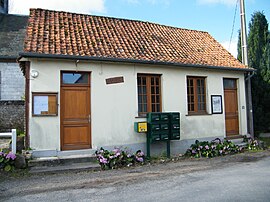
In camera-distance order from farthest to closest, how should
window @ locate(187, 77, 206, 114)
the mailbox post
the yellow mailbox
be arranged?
window @ locate(187, 77, 206, 114), the mailbox post, the yellow mailbox

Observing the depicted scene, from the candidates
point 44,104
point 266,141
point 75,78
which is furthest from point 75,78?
point 266,141

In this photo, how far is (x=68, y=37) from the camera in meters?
8.84

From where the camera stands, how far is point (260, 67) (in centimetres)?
1348

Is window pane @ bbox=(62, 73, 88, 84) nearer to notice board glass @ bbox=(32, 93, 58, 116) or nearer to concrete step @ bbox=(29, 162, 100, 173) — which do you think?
notice board glass @ bbox=(32, 93, 58, 116)

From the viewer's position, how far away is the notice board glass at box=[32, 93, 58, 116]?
7375 mm

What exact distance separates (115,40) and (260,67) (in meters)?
8.65

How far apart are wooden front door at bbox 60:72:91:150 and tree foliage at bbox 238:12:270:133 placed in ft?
28.7

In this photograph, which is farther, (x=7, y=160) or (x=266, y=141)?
(x=266, y=141)

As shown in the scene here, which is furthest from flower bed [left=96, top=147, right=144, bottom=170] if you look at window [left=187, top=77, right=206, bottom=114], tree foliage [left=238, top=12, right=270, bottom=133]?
tree foliage [left=238, top=12, right=270, bottom=133]

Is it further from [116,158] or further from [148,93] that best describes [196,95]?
[116,158]

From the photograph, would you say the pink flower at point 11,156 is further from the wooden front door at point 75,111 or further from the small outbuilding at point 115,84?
the wooden front door at point 75,111

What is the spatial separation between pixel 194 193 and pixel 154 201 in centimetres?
92

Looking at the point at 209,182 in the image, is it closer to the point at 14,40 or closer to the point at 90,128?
the point at 90,128

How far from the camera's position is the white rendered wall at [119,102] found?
7473 mm
